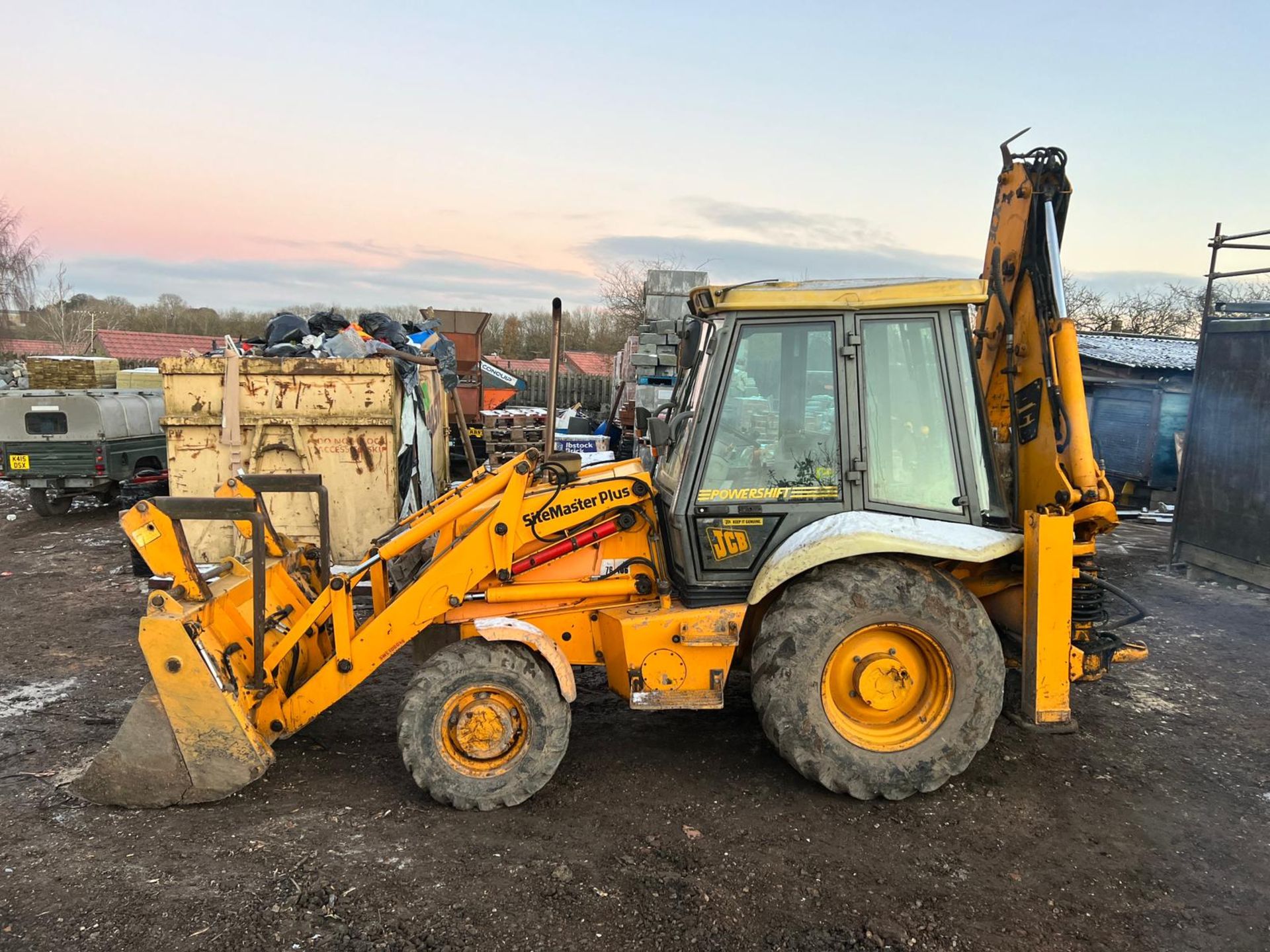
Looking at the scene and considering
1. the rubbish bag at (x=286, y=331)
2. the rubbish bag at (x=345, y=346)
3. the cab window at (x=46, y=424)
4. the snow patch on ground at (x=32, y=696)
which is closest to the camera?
the snow patch on ground at (x=32, y=696)

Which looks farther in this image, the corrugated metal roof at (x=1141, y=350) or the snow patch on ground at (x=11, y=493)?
the corrugated metal roof at (x=1141, y=350)

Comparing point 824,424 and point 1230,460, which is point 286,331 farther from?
point 1230,460

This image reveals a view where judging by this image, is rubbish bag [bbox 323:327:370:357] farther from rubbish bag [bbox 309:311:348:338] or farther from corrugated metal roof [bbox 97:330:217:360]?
corrugated metal roof [bbox 97:330:217:360]

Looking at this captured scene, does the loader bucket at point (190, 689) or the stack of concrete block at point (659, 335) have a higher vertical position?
the stack of concrete block at point (659, 335)

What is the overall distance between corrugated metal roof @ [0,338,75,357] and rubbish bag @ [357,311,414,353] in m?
27.5

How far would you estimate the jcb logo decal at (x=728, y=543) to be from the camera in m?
3.76

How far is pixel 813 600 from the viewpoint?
11.7 ft

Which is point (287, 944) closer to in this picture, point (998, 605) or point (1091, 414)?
point (998, 605)

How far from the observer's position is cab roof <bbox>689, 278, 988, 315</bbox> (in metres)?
3.65

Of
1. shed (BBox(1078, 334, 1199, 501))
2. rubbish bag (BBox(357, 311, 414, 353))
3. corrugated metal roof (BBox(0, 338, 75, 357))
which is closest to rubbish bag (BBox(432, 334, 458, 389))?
rubbish bag (BBox(357, 311, 414, 353))

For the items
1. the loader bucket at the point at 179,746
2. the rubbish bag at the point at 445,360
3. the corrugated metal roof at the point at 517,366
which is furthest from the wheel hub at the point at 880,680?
the corrugated metal roof at the point at 517,366

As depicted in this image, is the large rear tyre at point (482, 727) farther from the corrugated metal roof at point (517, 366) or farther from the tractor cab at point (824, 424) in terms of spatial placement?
the corrugated metal roof at point (517, 366)

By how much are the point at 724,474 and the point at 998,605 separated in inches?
64.8

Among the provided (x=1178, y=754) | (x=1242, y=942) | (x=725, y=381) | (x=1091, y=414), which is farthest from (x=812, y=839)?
(x=1091, y=414)
